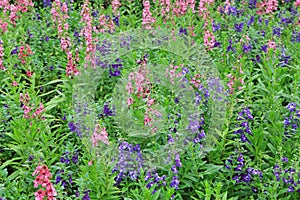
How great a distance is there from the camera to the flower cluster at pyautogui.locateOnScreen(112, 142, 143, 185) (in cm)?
464

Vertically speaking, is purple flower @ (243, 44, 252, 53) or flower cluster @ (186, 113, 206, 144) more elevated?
purple flower @ (243, 44, 252, 53)

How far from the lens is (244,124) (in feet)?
17.1

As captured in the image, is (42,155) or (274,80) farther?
(274,80)

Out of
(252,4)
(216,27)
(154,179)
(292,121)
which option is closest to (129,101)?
(154,179)

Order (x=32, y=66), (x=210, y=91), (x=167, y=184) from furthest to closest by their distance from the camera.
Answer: (x=32, y=66), (x=210, y=91), (x=167, y=184)

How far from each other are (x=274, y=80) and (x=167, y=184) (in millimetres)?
1984

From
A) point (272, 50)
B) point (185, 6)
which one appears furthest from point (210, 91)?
point (185, 6)

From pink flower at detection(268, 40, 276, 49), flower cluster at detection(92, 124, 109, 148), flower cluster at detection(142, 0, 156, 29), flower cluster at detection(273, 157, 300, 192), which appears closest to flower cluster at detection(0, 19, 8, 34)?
flower cluster at detection(142, 0, 156, 29)

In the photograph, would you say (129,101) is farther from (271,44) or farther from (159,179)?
(271,44)

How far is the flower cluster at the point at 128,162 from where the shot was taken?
4637mm

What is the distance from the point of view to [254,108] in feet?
19.2

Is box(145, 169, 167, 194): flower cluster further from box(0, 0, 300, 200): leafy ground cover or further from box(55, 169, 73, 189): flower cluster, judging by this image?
box(55, 169, 73, 189): flower cluster

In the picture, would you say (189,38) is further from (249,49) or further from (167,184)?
(167,184)

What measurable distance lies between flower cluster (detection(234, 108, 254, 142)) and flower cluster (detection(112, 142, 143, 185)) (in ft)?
3.83
